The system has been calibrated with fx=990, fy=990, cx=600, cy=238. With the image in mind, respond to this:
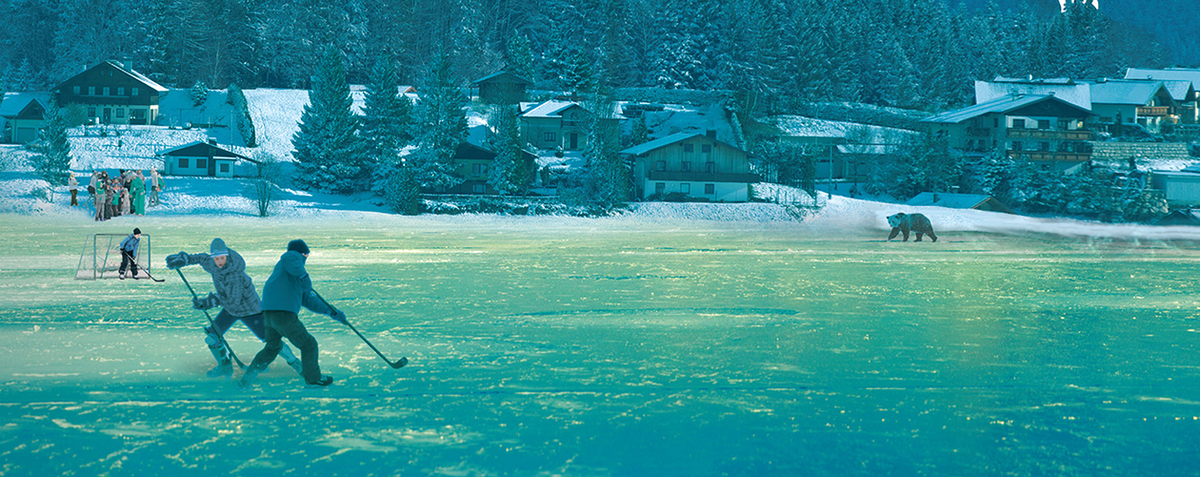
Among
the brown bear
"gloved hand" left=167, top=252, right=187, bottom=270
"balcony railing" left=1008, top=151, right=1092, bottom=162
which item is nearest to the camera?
"gloved hand" left=167, top=252, right=187, bottom=270

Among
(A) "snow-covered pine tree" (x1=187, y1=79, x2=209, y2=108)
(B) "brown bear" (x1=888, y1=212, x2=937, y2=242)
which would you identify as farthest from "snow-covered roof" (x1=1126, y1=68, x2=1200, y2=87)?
(A) "snow-covered pine tree" (x1=187, y1=79, x2=209, y2=108)

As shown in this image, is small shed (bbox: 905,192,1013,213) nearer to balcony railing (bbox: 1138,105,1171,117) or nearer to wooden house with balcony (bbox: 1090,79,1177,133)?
wooden house with balcony (bbox: 1090,79,1177,133)

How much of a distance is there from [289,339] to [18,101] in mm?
73539

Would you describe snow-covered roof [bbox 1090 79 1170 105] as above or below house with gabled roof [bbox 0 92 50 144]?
above

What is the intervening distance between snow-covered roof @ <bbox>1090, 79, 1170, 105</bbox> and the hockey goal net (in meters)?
67.0

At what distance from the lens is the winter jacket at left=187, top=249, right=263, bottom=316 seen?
8.38m

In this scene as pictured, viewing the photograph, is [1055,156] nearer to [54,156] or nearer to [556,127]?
[556,127]

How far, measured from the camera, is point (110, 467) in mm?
6324

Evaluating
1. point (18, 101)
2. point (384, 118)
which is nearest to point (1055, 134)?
point (384, 118)

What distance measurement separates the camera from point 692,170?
53.4 metres

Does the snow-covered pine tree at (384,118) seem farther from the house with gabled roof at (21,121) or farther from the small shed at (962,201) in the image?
the small shed at (962,201)

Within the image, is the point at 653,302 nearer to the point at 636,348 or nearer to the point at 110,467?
the point at 636,348

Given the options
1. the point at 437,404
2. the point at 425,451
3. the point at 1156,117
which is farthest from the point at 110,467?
the point at 1156,117

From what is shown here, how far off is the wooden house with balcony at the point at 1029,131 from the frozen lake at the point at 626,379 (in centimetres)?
4535
